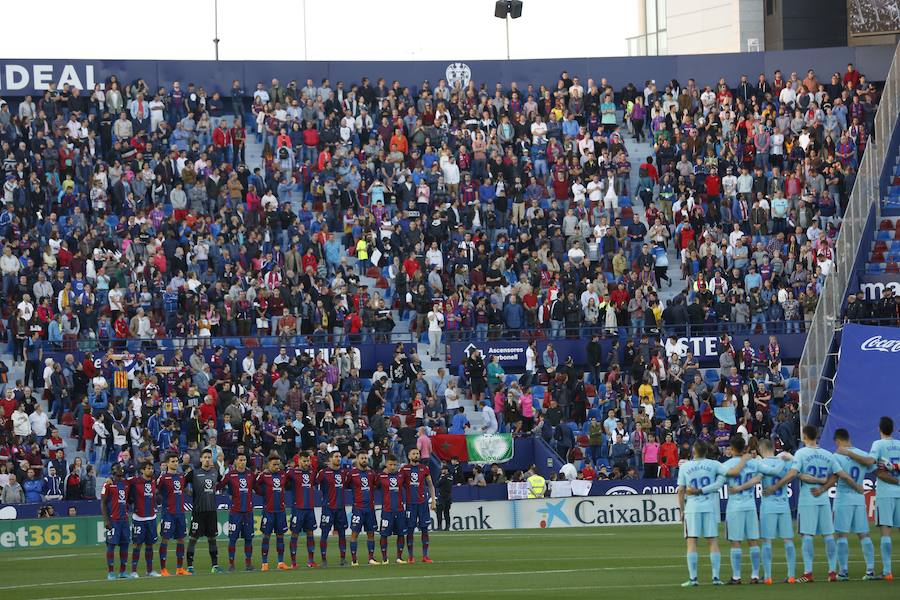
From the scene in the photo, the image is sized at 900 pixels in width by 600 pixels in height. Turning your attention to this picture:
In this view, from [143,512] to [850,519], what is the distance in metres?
11.4

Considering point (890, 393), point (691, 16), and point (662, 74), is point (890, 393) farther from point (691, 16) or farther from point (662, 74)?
point (691, 16)

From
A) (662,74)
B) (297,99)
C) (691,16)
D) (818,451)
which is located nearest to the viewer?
(818,451)

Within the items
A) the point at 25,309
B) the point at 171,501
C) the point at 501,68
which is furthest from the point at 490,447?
the point at 501,68

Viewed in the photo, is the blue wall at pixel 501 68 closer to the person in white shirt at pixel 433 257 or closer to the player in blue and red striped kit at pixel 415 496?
the person in white shirt at pixel 433 257

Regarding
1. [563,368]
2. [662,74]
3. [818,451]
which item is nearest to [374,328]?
[563,368]

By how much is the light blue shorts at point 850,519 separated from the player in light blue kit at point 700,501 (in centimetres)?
174

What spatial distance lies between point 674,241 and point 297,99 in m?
12.4

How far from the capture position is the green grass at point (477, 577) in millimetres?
20375

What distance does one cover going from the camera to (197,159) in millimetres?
45812

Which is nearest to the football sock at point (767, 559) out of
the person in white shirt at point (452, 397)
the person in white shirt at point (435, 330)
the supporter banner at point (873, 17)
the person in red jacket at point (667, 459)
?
the person in red jacket at point (667, 459)

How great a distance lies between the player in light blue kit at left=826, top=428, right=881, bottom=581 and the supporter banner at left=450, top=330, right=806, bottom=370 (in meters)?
21.0

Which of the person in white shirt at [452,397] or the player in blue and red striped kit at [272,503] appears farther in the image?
the person in white shirt at [452,397]

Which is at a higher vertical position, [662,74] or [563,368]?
[662,74]

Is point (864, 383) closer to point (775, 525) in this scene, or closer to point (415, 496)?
point (415, 496)
